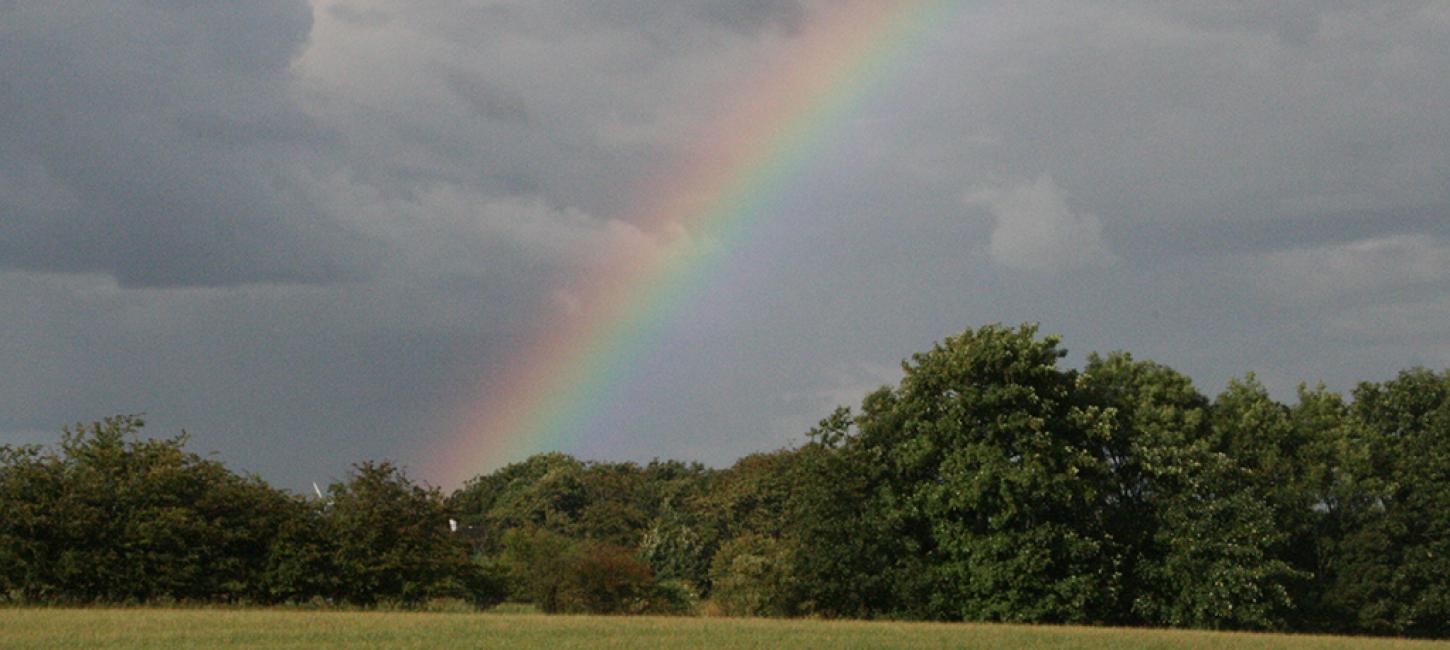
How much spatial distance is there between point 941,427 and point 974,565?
16.5 ft

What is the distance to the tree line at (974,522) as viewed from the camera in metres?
41.4

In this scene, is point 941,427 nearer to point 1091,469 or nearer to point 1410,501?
point 1091,469

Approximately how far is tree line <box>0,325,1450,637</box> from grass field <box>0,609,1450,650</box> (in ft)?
15.2

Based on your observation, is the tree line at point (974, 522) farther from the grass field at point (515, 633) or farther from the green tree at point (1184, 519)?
the grass field at point (515, 633)

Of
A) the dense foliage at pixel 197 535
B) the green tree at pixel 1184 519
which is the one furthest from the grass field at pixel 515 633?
the green tree at pixel 1184 519

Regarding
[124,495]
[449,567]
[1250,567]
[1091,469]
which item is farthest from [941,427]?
[124,495]

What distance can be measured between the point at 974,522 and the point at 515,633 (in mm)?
21970

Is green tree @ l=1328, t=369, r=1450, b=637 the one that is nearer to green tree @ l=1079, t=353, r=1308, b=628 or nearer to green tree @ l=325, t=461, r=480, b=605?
green tree @ l=1079, t=353, r=1308, b=628

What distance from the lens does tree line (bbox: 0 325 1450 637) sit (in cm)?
4144

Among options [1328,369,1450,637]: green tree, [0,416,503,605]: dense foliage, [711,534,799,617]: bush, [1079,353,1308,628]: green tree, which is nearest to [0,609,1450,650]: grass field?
[0,416,503,605]: dense foliage

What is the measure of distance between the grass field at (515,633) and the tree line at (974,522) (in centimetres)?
464

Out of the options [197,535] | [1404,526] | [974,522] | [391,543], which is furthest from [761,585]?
[1404,526]

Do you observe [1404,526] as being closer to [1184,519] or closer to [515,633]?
[1184,519]

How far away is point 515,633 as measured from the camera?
104 feet
